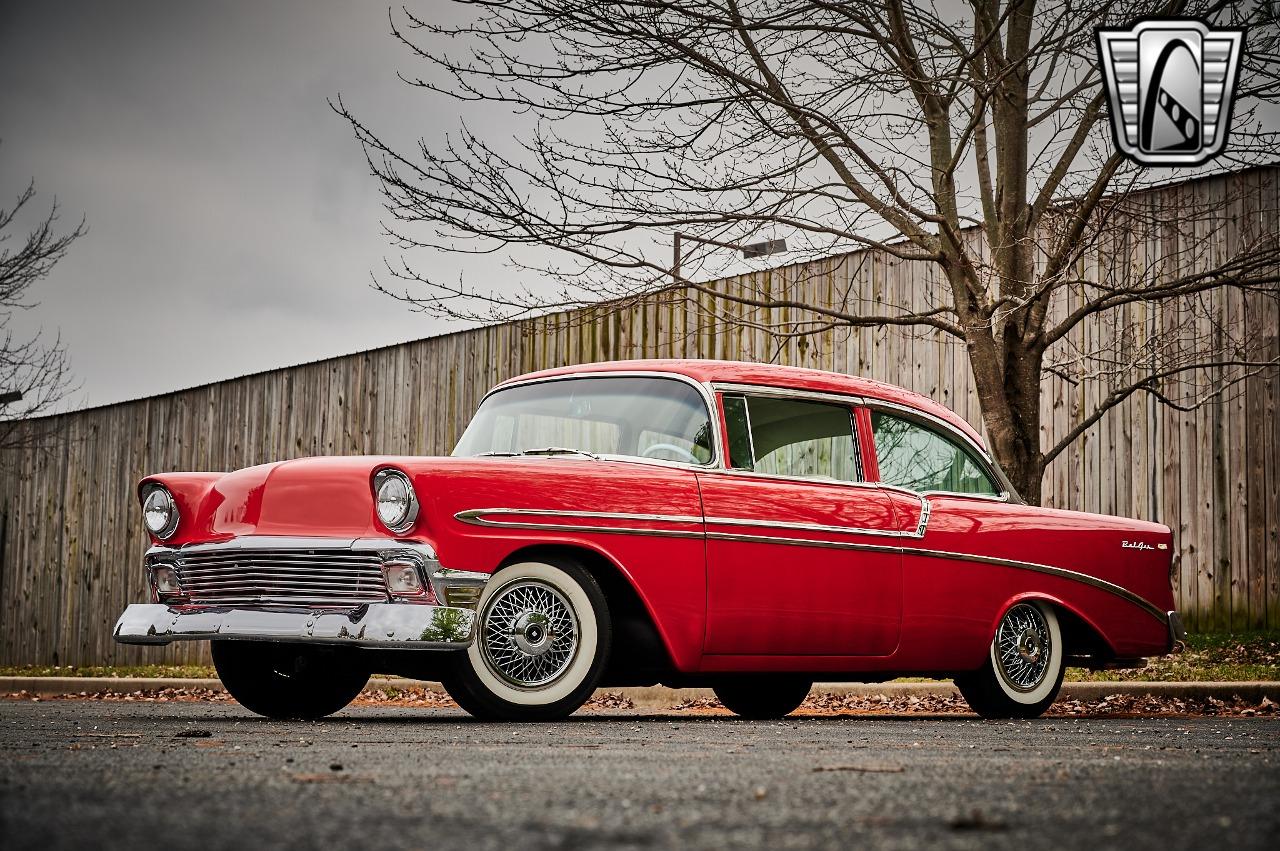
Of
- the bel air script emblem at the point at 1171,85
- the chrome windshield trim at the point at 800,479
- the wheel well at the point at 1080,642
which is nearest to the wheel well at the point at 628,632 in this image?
the chrome windshield trim at the point at 800,479

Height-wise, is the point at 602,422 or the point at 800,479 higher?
the point at 602,422

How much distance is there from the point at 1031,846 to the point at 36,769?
2.54m

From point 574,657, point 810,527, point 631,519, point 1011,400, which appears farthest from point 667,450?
point 1011,400

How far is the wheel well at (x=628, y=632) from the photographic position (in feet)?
21.1

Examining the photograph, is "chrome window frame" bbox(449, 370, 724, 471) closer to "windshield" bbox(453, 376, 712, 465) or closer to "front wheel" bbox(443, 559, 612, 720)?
"windshield" bbox(453, 376, 712, 465)

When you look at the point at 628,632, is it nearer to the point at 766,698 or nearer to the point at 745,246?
the point at 766,698

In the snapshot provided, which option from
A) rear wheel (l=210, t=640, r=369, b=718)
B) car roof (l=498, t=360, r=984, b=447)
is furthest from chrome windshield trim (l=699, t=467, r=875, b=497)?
rear wheel (l=210, t=640, r=369, b=718)

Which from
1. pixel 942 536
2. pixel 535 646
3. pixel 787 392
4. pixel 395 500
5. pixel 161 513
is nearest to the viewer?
pixel 395 500

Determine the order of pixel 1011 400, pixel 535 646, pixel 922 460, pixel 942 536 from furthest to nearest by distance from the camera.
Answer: pixel 1011 400, pixel 922 460, pixel 942 536, pixel 535 646

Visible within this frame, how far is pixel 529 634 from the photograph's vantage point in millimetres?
6113

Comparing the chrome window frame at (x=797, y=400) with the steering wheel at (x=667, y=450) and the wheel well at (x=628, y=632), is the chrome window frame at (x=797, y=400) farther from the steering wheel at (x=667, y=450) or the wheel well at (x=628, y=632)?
the wheel well at (x=628, y=632)

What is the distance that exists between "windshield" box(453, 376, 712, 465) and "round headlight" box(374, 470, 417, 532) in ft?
3.49

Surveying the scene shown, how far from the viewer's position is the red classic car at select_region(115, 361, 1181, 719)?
5.95m

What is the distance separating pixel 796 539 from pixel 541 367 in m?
8.25
